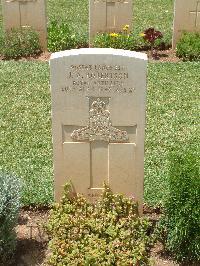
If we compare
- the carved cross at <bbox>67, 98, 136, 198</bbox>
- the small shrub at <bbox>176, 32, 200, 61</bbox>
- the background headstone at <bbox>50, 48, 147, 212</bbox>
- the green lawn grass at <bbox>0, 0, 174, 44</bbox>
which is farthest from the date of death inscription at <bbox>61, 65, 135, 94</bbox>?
the green lawn grass at <bbox>0, 0, 174, 44</bbox>

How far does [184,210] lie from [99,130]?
1089 millimetres

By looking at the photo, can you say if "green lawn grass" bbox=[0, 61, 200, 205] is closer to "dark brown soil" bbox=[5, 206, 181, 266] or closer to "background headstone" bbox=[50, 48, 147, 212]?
"dark brown soil" bbox=[5, 206, 181, 266]

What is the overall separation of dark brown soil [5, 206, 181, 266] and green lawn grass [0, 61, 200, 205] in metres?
0.15

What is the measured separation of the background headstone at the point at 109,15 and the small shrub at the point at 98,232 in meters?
5.79

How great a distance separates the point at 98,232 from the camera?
208 inches

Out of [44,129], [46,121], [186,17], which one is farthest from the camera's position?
[186,17]

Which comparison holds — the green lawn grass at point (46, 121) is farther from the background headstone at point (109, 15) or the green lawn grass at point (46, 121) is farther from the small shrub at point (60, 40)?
the background headstone at point (109, 15)

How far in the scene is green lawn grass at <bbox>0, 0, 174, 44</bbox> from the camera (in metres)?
12.1

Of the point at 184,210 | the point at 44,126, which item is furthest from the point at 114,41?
the point at 184,210

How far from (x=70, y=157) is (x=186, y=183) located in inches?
47.7

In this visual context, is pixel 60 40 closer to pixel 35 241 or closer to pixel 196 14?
pixel 196 14

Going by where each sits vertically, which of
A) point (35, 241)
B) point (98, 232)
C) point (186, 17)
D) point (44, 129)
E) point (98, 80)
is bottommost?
point (35, 241)

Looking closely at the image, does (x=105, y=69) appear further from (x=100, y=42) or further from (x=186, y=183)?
(x=100, y=42)

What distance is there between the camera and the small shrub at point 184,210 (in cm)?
487
